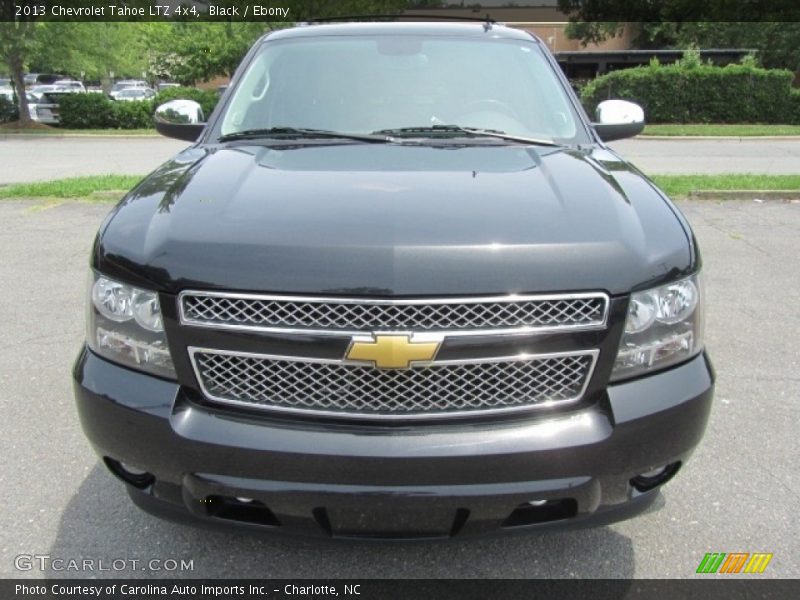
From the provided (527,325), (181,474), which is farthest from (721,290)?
(181,474)

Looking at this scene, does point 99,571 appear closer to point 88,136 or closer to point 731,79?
point 88,136

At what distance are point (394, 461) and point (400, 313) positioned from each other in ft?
1.28

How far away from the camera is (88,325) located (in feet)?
7.16

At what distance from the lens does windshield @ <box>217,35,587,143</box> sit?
3141 millimetres

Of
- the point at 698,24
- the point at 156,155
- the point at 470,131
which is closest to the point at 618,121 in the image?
the point at 470,131

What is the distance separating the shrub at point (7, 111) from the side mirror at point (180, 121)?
24859mm

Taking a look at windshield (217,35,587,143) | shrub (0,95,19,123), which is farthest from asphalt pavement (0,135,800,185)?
windshield (217,35,587,143)

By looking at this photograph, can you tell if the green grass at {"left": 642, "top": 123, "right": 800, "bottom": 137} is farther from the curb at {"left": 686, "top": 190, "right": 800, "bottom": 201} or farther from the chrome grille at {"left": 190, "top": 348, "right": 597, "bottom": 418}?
the chrome grille at {"left": 190, "top": 348, "right": 597, "bottom": 418}

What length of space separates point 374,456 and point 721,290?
178 inches

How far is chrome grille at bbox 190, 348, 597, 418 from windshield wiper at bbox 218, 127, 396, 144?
129 cm

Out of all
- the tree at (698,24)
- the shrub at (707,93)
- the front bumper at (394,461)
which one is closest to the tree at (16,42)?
the shrub at (707,93)

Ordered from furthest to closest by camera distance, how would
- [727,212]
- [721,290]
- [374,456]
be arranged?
[727,212] → [721,290] → [374,456]

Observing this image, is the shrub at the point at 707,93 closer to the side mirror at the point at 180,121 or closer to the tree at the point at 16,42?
the tree at the point at 16,42

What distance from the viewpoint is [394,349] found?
1856 mm
